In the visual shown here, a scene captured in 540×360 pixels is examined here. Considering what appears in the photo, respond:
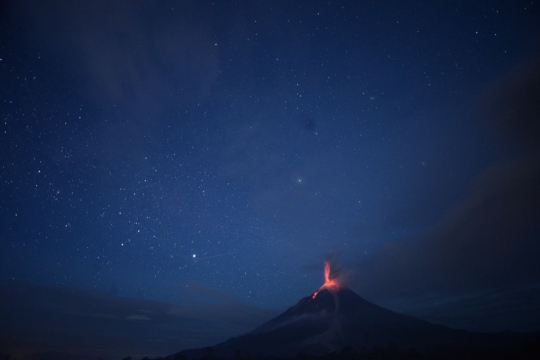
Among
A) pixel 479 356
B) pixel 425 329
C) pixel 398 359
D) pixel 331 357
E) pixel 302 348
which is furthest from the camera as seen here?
pixel 425 329

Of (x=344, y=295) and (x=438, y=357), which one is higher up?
(x=344, y=295)

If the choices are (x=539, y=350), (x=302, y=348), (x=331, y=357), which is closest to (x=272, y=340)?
(x=302, y=348)

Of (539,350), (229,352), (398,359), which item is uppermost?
(539,350)

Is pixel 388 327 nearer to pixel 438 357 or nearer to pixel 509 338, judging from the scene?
pixel 509 338

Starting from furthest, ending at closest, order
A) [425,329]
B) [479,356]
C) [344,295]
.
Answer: [344,295] < [425,329] < [479,356]

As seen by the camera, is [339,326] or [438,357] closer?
→ [438,357]
